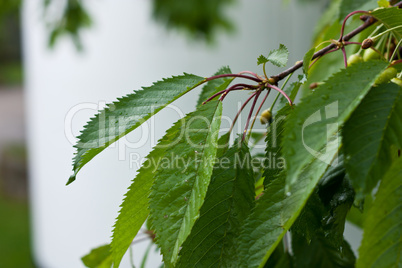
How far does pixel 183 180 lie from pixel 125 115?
57 mm

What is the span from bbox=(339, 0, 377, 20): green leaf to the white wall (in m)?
0.71

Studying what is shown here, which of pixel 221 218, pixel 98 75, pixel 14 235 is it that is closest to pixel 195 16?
pixel 98 75

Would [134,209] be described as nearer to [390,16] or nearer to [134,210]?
[134,210]

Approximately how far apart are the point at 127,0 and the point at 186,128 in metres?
2.02

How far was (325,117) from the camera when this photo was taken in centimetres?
20

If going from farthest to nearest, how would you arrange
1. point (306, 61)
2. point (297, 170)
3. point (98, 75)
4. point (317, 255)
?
point (98, 75) < point (317, 255) < point (306, 61) < point (297, 170)

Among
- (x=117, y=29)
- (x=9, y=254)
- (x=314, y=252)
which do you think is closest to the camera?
(x=314, y=252)

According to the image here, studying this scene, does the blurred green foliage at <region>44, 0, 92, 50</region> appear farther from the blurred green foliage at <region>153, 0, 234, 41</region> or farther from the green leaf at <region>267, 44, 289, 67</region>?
the green leaf at <region>267, 44, 289, 67</region>

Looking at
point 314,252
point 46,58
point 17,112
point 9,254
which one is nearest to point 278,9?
point 314,252

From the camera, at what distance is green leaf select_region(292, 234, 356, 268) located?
0.38m

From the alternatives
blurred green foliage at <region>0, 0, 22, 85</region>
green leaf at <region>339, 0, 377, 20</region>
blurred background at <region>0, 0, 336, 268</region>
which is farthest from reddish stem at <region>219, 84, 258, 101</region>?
blurred green foliage at <region>0, 0, 22, 85</region>

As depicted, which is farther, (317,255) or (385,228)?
(317,255)

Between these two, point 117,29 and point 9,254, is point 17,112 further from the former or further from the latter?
point 117,29

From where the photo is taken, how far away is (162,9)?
5.09 feet
